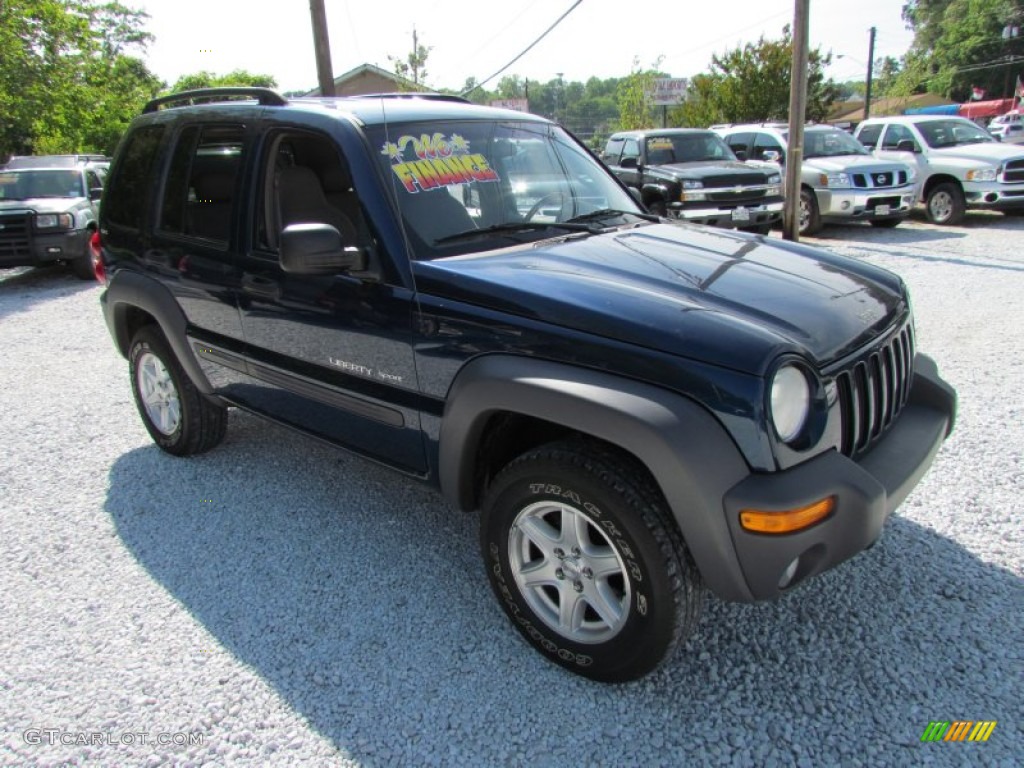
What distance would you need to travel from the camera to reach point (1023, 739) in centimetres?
216

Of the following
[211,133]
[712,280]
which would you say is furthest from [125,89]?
[712,280]

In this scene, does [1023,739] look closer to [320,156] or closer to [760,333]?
[760,333]

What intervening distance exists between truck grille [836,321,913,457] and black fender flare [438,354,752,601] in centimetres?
53

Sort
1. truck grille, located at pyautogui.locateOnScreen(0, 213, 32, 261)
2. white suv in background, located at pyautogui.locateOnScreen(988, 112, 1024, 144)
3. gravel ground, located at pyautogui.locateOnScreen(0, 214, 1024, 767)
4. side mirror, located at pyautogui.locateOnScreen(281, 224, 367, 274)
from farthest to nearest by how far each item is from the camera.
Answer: white suv in background, located at pyautogui.locateOnScreen(988, 112, 1024, 144)
truck grille, located at pyautogui.locateOnScreen(0, 213, 32, 261)
side mirror, located at pyautogui.locateOnScreen(281, 224, 367, 274)
gravel ground, located at pyautogui.locateOnScreen(0, 214, 1024, 767)

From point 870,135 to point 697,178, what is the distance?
549 centimetres

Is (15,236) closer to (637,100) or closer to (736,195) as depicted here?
(736,195)

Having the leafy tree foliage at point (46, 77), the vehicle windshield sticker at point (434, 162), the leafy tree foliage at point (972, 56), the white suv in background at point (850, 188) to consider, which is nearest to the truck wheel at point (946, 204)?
the white suv in background at point (850, 188)

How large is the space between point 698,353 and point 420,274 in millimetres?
1067

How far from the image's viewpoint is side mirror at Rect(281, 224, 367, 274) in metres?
2.56

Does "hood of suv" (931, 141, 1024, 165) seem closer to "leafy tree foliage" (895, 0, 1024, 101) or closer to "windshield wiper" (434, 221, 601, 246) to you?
"windshield wiper" (434, 221, 601, 246)

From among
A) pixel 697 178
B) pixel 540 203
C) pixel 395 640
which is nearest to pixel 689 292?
pixel 540 203

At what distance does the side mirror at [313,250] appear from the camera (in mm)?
2557

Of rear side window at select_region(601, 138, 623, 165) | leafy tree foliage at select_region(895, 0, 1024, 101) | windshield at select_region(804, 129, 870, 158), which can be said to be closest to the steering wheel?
rear side window at select_region(601, 138, 623, 165)

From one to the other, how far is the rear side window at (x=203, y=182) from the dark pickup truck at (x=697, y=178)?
688 cm
